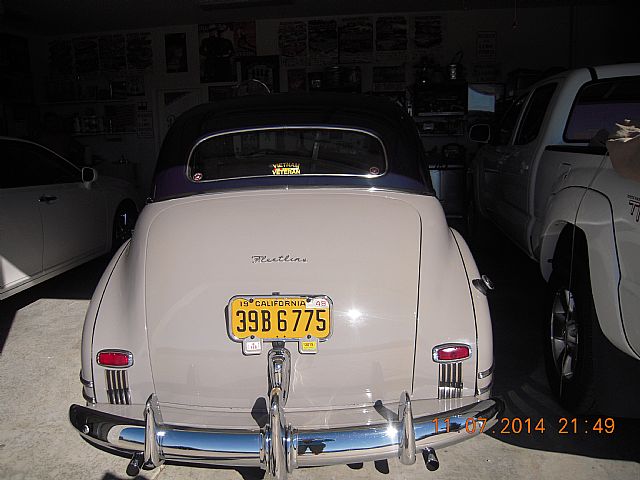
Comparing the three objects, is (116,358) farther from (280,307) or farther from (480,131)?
(480,131)

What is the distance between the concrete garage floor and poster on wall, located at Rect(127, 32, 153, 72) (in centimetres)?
775

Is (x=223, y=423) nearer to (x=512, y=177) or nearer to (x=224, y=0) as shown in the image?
(x=512, y=177)

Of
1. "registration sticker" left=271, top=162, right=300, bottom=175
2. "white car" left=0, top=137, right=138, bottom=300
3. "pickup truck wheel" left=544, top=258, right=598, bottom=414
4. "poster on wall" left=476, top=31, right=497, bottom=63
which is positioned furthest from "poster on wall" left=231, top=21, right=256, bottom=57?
"pickup truck wheel" left=544, top=258, right=598, bottom=414

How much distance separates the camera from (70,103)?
37.8ft

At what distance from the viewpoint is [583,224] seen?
259 centimetres

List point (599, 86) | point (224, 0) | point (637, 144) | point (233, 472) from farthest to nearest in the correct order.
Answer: point (224, 0) < point (599, 86) < point (233, 472) < point (637, 144)

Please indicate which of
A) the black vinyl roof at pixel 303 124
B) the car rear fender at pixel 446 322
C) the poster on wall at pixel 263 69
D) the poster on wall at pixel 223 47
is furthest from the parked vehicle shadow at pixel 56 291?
the poster on wall at pixel 223 47

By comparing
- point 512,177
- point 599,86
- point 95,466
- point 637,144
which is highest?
point 599,86

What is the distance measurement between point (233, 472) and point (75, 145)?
361 inches

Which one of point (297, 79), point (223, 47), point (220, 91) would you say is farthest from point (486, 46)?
point (220, 91)

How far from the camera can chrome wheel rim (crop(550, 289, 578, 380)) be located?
2.79 meters

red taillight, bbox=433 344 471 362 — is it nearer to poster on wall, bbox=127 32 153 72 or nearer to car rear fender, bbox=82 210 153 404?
car rear fender, bbox=82 210 153 404

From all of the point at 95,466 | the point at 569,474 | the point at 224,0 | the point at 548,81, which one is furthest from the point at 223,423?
the point at 224,0

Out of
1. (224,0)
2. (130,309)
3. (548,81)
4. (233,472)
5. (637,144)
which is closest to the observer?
(637,144)
